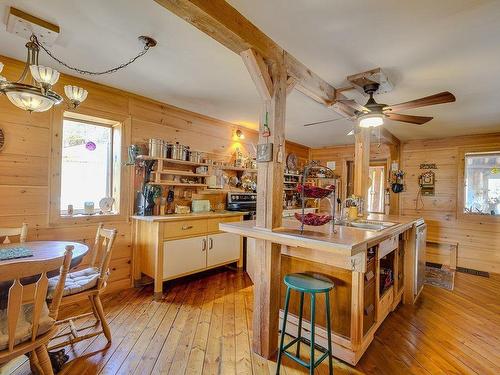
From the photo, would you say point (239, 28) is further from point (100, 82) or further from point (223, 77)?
point (100, 82)

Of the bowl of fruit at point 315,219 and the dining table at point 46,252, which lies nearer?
the dining table at point 46,252

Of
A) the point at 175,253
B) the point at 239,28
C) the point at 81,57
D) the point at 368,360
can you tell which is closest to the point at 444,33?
the point at 239,28

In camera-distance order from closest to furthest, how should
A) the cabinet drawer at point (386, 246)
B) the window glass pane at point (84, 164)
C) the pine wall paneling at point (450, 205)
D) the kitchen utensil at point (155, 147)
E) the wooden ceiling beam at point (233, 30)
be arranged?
the wooden ceiling beam at point (233, 30), the cabinet drawer at point (386, 246), the window glass pane at point (84, 164), the kitchen utensil at point (155, 147), the pine wall paneling at point (450, 205)

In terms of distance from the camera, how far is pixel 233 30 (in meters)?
1.54

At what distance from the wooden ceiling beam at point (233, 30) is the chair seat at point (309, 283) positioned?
61.8 inches

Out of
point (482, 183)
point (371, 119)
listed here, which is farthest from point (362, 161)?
point (482, 183)

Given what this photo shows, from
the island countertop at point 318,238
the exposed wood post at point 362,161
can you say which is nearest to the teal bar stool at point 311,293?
the island countertop at point 318,238

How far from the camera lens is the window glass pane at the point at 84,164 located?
2791 millimetres

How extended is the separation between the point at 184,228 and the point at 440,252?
4.66 meters

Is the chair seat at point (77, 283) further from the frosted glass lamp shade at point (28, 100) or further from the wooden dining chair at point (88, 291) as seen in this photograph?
the frosted glass lamp shade at point (28, 100)

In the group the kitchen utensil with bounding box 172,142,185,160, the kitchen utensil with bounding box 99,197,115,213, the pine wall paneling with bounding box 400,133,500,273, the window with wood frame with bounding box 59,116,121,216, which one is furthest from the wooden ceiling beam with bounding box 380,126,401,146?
the kitchen utensil with bounding box 99,197,115,213

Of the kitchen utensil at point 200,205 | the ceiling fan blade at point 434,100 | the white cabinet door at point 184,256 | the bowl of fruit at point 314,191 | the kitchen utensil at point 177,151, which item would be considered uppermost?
the ceiling fan blade at point 434,100

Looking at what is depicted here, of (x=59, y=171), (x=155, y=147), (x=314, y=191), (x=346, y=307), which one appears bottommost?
(x=346, y=307)

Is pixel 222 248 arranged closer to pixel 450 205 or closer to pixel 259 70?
pixel 259 70
